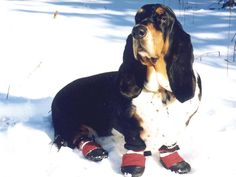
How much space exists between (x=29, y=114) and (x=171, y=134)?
1366mm

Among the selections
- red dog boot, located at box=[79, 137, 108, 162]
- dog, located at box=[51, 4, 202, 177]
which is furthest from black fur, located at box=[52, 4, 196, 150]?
red dog boot, located at box=[79, 137, 108, 162]

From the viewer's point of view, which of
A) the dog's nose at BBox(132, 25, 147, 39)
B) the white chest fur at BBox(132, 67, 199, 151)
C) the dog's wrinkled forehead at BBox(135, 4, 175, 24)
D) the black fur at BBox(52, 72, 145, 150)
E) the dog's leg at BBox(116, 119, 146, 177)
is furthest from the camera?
the black fur at BBox(52, 72, 145, 150)

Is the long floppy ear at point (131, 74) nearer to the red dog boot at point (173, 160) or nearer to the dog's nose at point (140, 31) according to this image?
the dog's nose at point (140, 31)

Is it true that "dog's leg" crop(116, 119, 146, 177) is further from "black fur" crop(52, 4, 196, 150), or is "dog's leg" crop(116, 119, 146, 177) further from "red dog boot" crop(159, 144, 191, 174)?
"red dog boot" crop(159, 144, 191, 174)

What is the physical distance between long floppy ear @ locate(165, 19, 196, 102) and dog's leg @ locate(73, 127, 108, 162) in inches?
27.3

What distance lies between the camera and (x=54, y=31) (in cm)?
678

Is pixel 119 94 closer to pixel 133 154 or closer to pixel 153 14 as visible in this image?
pixel 133 154

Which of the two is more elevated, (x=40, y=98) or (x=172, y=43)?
(x=172, y=43)

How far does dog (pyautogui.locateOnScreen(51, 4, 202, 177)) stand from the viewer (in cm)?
291

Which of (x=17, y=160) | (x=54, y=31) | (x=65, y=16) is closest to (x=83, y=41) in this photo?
(x=54, y=31)

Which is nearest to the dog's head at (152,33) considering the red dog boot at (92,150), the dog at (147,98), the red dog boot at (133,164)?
the dog at (147,98)

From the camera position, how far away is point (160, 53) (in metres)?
2.91

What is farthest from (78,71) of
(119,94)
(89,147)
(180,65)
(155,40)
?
(155,40)

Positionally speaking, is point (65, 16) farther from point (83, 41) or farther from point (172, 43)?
point (172, 43)
